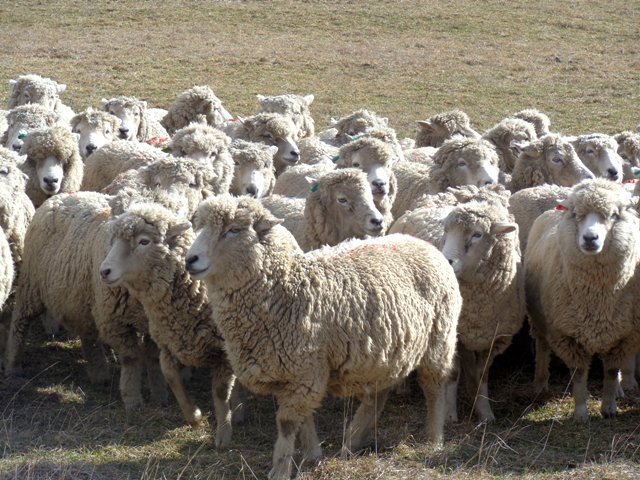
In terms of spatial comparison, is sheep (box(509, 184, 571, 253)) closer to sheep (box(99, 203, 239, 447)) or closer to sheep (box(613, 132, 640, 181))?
sheep (box(613, 132, 640, 181))

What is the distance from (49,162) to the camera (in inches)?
372

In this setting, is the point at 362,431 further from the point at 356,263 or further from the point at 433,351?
the point at 356,263

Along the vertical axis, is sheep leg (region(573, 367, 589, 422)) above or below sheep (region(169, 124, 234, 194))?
below

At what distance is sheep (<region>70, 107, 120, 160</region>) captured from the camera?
11109mm

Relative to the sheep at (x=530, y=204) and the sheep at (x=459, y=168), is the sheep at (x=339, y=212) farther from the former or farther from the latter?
the sheep at (x=459, y=168)

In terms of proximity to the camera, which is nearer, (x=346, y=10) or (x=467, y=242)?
(x=467, y=242)

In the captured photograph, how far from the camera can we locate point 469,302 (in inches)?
288

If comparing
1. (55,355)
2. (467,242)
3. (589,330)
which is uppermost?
(467,242)

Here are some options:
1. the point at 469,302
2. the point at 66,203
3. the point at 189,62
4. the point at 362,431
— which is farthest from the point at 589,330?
the point at 189,62

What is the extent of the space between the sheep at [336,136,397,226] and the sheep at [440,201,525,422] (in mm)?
1619

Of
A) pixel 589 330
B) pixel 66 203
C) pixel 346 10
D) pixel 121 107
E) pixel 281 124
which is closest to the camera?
pixel 589 330

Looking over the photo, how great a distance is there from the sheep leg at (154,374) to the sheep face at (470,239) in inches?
89.3

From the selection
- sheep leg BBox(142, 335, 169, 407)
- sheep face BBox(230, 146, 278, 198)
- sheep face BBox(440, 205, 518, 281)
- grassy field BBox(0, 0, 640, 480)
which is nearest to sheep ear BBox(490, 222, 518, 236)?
sheep face BBox(440, 205, 518, 281)

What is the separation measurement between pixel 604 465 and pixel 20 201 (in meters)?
5.15
